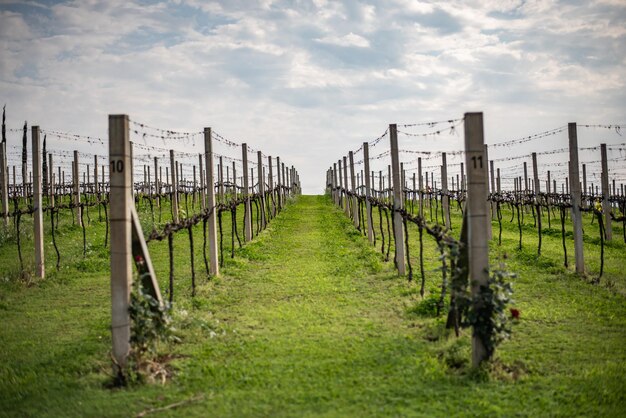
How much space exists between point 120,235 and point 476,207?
400cm

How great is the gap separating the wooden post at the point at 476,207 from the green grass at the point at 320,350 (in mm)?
886

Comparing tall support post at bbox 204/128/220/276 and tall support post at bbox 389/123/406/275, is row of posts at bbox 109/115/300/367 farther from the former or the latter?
tall support post at bbox 389/123/406/275

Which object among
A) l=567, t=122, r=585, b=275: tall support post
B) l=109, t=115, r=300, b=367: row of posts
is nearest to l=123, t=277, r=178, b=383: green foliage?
l=109, t=115, r=300, b=367: row of posts

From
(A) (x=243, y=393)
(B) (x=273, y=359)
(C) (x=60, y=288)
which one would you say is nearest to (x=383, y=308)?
(B) (x=273, y=359)

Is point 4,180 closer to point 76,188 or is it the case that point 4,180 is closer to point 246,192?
point 76,188

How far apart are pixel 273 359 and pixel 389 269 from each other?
246 inches

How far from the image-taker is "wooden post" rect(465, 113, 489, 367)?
5879 millimetres

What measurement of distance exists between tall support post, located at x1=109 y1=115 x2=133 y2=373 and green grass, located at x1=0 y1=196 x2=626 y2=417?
0.48 m

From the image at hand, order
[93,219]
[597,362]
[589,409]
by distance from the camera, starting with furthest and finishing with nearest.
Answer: [93,219], [597,362], [589,409]

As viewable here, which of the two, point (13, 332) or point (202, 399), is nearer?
point (202, 399)

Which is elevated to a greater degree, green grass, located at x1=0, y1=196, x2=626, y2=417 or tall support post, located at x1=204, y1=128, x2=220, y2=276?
tall support post, located at x1=204, y1=128, x2=220, y2=276

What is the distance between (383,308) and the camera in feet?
28.1

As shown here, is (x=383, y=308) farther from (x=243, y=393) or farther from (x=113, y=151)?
(x=113, y=151)

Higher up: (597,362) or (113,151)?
(113,151)
